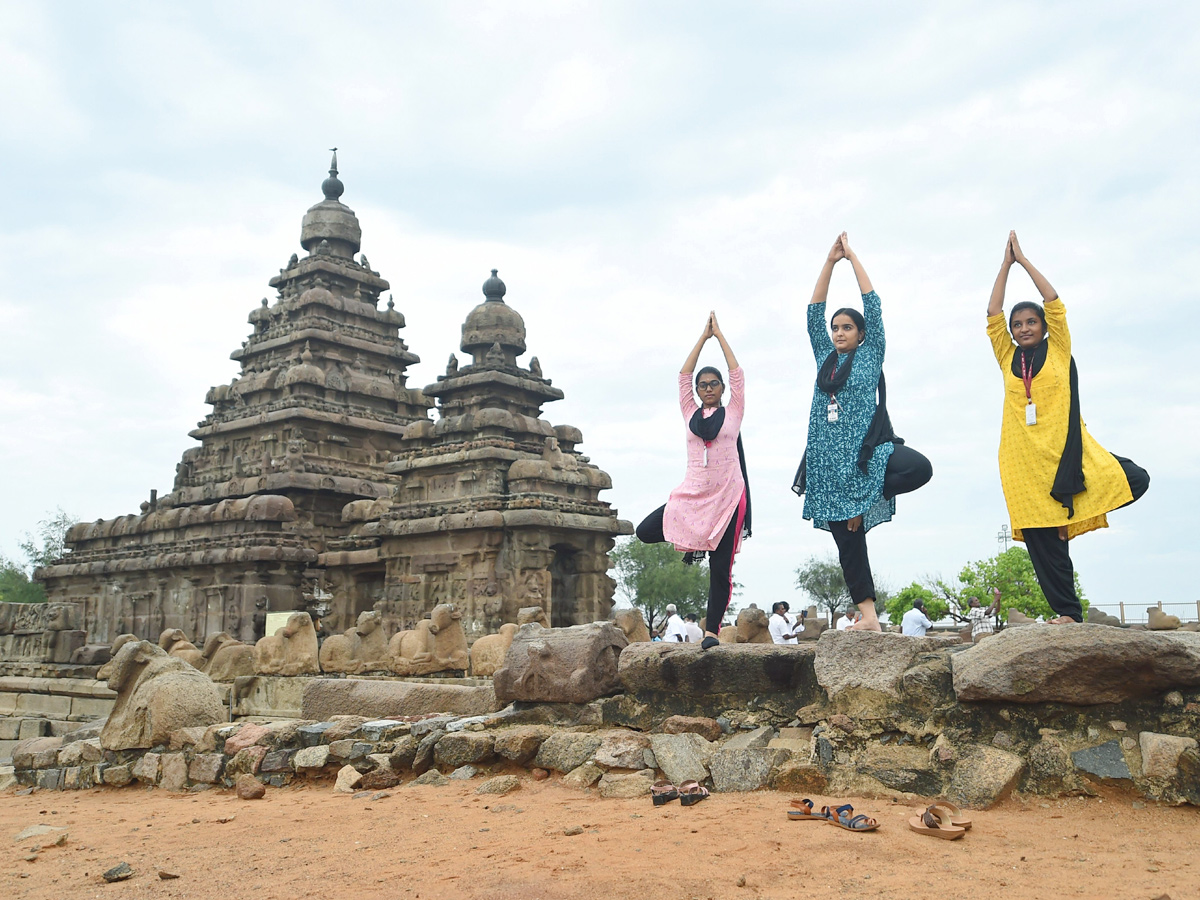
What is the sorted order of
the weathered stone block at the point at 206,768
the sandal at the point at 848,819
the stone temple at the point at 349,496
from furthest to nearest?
1. the stone temple at the point at 349,496
2. the weathered stone block at the point at 206,768
3. the sandal at the point at 848,819

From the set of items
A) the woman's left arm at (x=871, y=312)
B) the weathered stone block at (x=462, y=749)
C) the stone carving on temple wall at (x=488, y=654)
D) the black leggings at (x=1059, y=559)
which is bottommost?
the weathered stone block at (x=462, y=749)

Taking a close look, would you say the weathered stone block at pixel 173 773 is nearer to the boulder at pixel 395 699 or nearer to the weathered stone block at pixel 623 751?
the boulder at pixel 395 699

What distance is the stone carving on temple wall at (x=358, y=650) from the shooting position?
13539mm

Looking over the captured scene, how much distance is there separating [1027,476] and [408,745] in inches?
166

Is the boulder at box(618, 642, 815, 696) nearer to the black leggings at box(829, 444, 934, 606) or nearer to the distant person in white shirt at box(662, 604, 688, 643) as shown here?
the black leggings at box(829, 444, 934, 606)

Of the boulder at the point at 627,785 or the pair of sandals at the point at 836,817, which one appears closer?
the pair of sandals at the point at 836,817

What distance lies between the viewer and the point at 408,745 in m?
6.85

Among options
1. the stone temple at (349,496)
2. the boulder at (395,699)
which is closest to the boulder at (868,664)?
the boulder at (395,699)

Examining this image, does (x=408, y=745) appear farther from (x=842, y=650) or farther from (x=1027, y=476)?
(x=1027, y=476)

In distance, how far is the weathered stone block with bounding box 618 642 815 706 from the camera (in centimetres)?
609

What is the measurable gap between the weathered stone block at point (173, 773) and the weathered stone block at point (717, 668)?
12.2ft

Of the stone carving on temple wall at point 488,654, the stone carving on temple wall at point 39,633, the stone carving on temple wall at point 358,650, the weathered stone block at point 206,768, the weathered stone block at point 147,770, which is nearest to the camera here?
the weathered stone block at point 206,768

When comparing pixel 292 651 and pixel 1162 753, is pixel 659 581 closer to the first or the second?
pixel 292 651

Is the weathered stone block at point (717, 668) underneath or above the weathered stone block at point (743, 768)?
above
